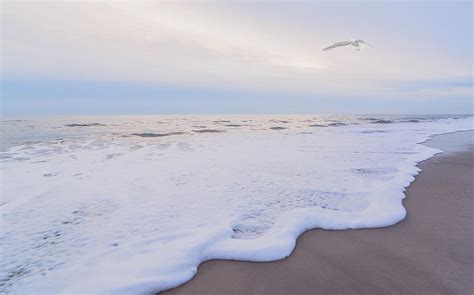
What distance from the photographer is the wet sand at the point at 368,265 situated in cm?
265

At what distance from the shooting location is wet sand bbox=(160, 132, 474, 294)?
2.65 m

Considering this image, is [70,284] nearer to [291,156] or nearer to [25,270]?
[25,270]

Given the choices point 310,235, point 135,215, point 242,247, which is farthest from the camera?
point 135,215

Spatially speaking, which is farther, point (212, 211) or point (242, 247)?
point (212, 211)

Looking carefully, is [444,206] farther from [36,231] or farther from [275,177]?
[36,231]

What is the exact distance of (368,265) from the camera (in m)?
2.98

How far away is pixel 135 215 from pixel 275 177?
3.63m

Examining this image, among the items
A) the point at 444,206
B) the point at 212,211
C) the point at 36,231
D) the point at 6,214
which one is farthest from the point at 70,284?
the point at 444,206

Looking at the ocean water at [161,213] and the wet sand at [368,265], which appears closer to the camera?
the wet sand at [368,265]

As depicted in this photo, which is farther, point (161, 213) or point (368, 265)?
point (161, 213)

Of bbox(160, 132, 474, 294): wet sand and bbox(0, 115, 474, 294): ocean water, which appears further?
bbox(0, 115, 474, 294): ocean water

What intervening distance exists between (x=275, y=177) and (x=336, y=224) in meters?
3.04

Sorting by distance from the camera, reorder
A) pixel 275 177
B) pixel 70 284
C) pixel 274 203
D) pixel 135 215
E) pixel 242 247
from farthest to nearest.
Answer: pixel 275 177 → pixel 274 203 → pixel 135 215 → pixel 242 247 → pixel 70 284

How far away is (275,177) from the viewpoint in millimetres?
7000
